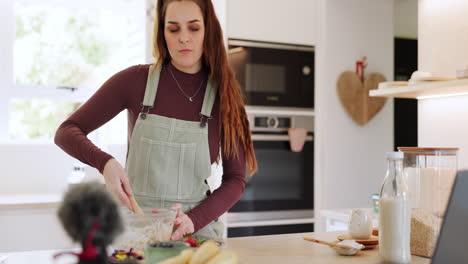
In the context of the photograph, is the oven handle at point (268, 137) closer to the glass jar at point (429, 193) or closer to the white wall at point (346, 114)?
the white wall at point (346, 114)

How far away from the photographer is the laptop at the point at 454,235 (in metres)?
0.94

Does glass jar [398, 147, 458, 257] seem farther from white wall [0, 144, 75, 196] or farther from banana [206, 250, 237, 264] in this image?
white wall [0, 144, 75, 196]

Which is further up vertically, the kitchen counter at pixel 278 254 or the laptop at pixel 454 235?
the laptop at pixel 454 235

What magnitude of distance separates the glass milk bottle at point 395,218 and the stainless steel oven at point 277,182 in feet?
5.74

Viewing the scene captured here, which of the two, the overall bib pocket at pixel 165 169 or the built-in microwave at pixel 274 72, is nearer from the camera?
the overall bib pocket at pixel 165 169

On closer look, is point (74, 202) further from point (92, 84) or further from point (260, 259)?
point (92, 84)

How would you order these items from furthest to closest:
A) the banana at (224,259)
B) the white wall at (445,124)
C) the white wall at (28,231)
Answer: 1. the white wall at (28,231)
2. the white wall at (445,124)
3. the banana at (224,259)

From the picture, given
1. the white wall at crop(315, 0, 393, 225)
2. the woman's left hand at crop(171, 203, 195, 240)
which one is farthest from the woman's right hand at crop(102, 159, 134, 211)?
the white wall at crop(315, 0, 393, 225)

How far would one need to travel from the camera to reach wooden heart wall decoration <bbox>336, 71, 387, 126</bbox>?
10.4 ft

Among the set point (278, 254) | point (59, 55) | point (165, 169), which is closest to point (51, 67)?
point (59, 55)

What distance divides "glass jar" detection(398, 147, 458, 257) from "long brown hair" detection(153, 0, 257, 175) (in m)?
0.52

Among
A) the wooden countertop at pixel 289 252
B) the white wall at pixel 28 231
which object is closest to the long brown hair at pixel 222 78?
the wooden countertop at pixel 289 252

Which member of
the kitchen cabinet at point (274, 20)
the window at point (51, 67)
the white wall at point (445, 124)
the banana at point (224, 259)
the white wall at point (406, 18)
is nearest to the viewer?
the banana at point (224, 259)

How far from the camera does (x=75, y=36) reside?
129 inches
